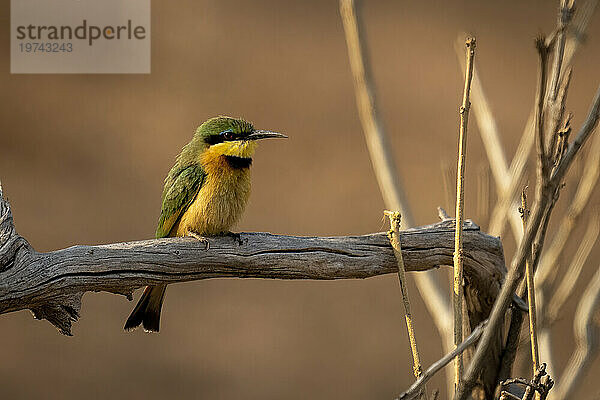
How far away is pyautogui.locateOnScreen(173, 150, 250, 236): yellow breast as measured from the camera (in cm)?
166

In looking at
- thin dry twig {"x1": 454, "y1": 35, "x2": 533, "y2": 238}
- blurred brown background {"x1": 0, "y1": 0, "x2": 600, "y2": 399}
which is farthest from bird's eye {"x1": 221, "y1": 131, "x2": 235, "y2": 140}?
blurred brown background {"x1": 0, "y1": 0, "x2": 600, "y2": 399}

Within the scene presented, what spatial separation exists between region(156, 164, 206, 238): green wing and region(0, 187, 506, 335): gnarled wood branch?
0.23 metres

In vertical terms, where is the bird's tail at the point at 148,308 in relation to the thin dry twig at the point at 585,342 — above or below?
above

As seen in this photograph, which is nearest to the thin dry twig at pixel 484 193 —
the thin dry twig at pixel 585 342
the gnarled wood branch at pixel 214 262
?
the gnarled wood branch at pixel 214 262

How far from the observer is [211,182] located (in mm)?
1720

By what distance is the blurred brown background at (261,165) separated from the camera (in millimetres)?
4156

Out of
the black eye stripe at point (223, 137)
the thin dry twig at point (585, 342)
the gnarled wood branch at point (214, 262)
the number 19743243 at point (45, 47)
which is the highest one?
the number 19743243 at point (45, 47)

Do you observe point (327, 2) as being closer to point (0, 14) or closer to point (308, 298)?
point (0, 14)

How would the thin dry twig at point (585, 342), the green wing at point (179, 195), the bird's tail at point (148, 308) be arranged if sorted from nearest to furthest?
the thin dry twig at point (585, 342)
the bird's tail at point (148, 308)
the green wing at point (179, 195)

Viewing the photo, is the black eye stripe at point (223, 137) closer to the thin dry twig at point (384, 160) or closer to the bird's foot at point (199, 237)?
the bird's foot at point (199, 237)

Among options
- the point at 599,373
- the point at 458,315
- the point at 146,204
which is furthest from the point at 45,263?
the point at 146,204

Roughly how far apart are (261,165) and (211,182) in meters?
3.92

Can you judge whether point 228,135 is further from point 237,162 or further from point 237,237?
point 237,237

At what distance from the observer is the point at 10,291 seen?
1.15 metres
